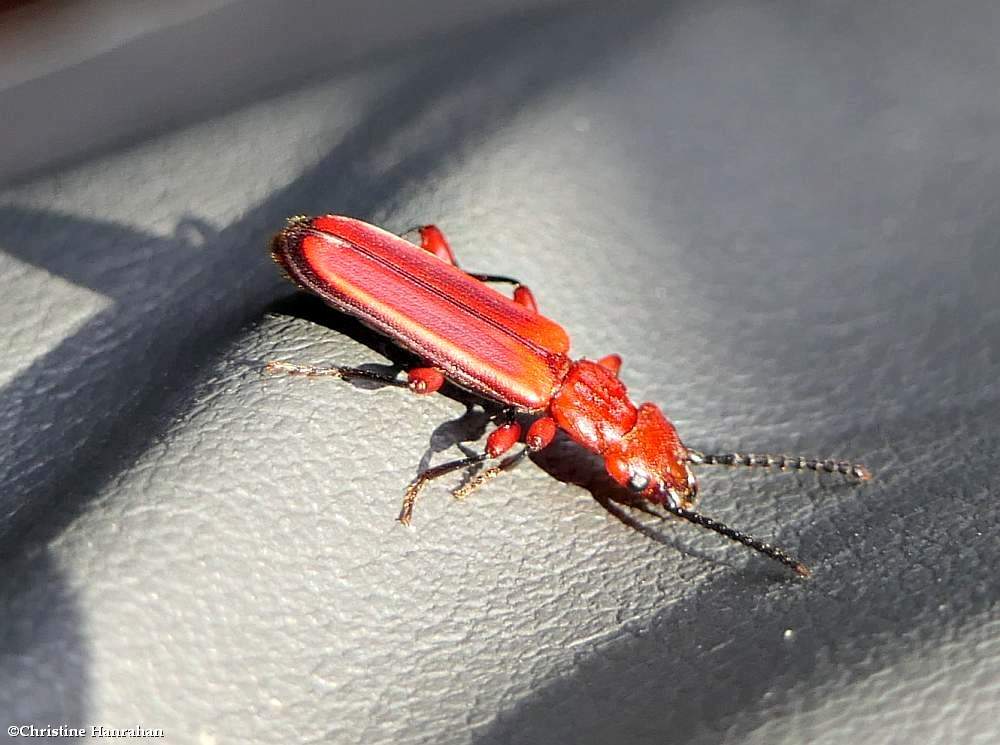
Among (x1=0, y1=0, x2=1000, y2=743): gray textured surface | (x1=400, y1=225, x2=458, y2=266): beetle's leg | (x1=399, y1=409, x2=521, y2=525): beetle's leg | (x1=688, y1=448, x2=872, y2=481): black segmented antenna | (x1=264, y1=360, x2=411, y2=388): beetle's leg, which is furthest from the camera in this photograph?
(x1=400, y1=225, x2=458, y2=266): beetle's leg

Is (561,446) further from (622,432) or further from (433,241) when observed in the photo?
(433,241)

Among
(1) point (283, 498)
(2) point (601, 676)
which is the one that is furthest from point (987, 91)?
(1) point (283, 498)

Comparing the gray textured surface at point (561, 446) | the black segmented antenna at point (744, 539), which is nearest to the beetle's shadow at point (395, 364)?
the gray textured surface at point (561, 446)

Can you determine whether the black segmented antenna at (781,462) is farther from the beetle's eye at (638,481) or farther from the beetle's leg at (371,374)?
the beetle's leg at (371,374)

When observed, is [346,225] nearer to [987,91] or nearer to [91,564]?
[91,564]

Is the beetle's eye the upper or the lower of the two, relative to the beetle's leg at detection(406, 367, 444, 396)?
lower

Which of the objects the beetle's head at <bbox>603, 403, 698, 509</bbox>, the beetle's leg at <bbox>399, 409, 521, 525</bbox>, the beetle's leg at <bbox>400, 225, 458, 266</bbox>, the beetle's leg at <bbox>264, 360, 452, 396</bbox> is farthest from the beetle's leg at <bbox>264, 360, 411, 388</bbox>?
the beetle's head at <bbox>603, 403, 698, 509</bbox>

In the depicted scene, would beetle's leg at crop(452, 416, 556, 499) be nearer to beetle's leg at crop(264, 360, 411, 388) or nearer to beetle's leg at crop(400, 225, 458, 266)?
beetle's leg at crop(264, 360, 411, 388)
